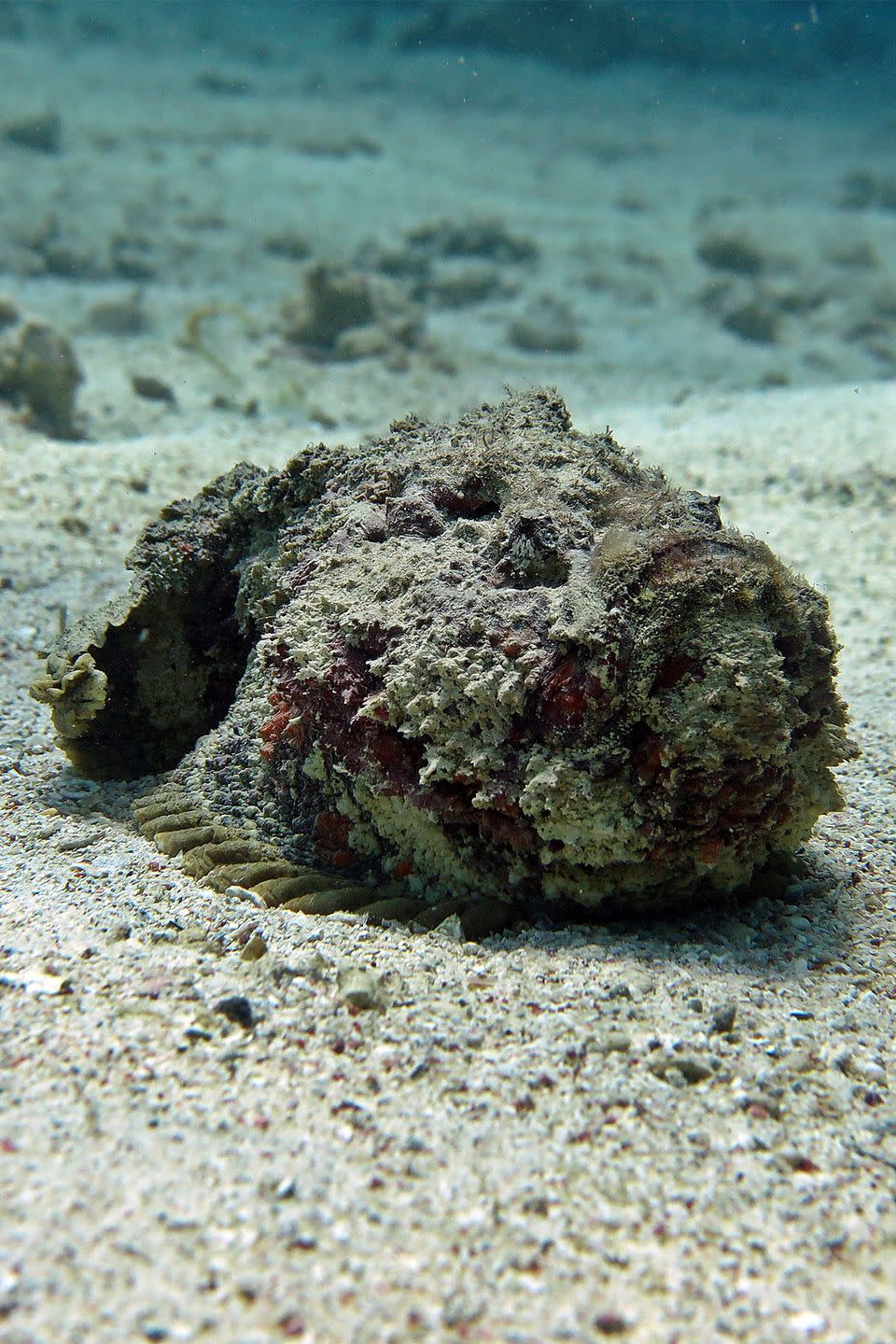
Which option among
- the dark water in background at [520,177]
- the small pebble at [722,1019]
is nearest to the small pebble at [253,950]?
the small pebble at [722,1019]

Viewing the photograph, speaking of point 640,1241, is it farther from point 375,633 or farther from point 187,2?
point 187,2

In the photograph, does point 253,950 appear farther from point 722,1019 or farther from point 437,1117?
point 722,1019

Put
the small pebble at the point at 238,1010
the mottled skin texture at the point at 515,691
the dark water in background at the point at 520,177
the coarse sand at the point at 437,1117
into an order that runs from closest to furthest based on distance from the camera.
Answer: the coarse sand at the point at 437,1117, the small pebble at the point at 238,1010, the mottled skin texture at the point at 515,691, the dark water in background at the point at 520,177

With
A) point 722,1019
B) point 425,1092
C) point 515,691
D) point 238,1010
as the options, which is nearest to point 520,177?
point 515,691

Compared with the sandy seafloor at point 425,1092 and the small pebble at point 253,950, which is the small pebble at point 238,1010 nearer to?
the sandy seafloor at point 425,1092

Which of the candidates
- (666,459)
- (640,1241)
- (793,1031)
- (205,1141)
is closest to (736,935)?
(793,1031)

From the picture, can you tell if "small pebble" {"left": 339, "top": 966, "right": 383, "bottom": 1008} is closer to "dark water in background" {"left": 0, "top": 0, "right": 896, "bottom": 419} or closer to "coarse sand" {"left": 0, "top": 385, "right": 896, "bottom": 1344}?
"coarse sand" {"left": 0, "top": 385, "right": 896, "bottom": 1344}
